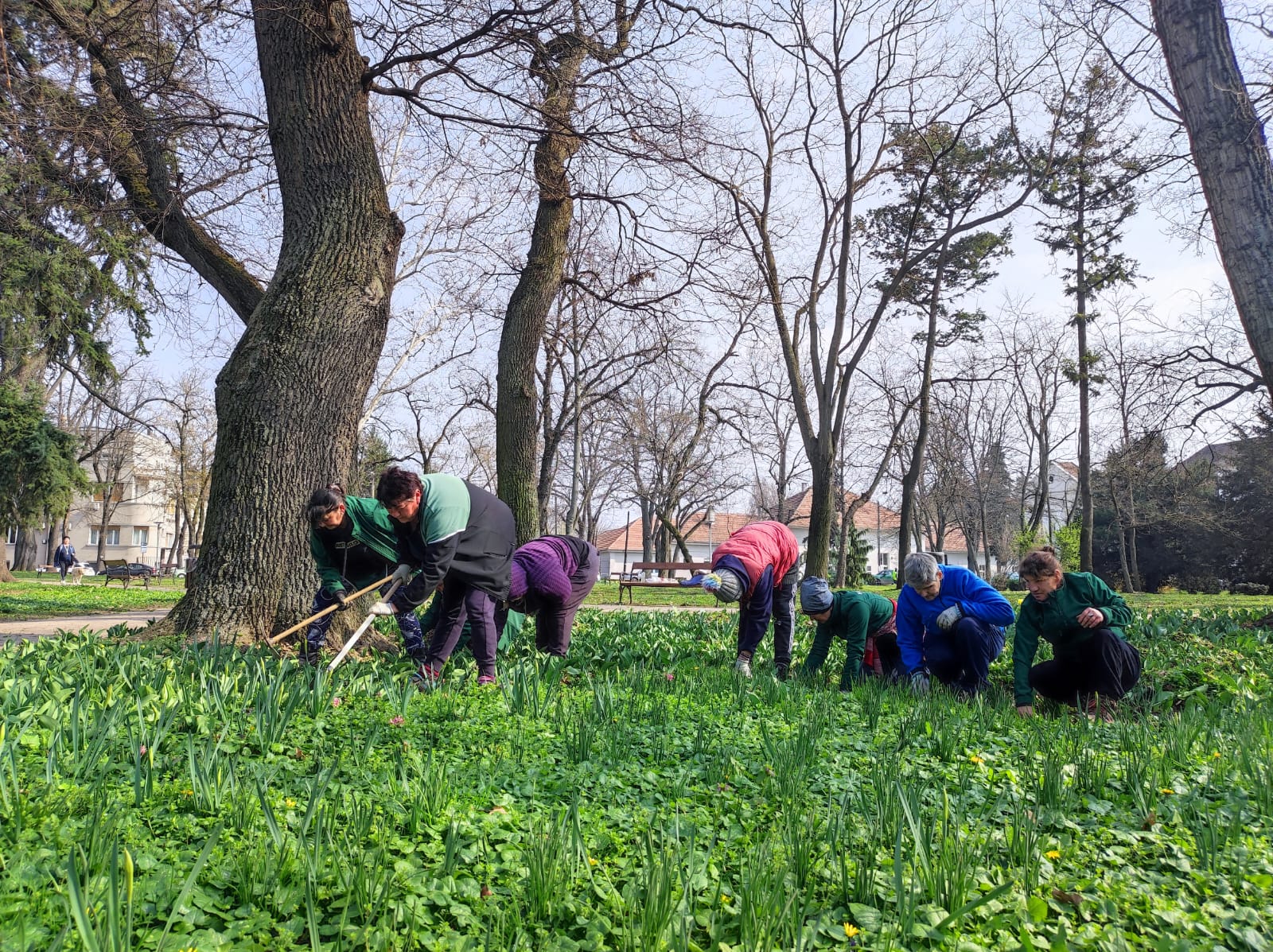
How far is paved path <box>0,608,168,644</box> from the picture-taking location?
866 cm

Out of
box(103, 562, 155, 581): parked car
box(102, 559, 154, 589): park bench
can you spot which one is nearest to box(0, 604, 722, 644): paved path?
box(103, 562, 155, 581): parked car

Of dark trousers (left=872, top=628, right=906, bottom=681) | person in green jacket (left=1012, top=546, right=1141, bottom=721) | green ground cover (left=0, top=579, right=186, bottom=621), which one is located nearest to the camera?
person in green jacket (left=1012, top=546, right=1141, bottom=721)

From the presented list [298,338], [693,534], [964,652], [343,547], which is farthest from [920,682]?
[693,534]

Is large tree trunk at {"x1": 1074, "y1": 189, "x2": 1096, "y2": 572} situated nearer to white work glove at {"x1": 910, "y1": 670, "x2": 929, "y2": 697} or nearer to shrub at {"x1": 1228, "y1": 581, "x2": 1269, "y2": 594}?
shrub at {"x1": 1228, "y1": 581, "x2": 1269, "y2": 594}

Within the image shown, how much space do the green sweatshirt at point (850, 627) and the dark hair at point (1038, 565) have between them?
1215mm

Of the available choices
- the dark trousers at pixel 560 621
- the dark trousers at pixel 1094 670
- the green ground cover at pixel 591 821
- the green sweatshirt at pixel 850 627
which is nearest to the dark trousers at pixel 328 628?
the dark trousers at pixel 560 621

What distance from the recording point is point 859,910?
1.93 meters

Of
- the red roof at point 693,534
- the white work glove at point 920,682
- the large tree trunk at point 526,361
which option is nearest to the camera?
the white work glove at point 920,682

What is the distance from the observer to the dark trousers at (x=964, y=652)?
5.55 meters

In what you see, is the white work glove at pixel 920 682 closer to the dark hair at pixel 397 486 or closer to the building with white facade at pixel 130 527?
the dark hair at pixel 397 486

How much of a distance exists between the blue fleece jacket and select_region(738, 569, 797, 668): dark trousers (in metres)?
0.83

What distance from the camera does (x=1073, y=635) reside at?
209 inches

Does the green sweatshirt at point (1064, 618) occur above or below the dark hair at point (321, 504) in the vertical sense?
below

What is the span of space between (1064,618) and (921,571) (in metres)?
0.91
